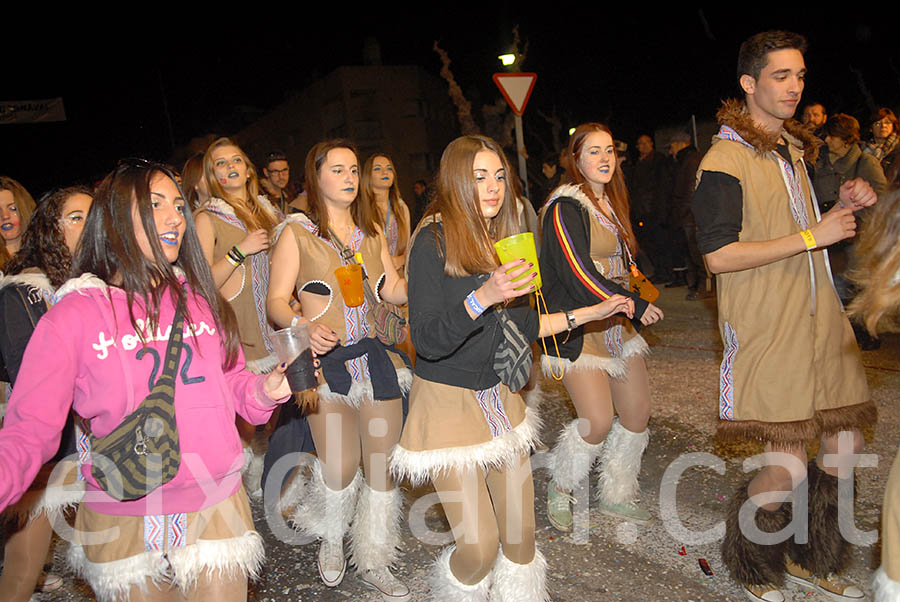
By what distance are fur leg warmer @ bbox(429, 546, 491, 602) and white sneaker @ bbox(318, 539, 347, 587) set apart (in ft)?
3.12

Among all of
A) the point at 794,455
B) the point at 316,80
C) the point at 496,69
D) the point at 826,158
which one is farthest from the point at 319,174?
the point at 316,80

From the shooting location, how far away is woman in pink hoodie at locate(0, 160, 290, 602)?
2020 mm

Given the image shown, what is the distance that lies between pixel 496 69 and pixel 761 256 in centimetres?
1972

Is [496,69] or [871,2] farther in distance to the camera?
[496,69]

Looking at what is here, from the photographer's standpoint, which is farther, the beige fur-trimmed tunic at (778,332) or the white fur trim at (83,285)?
the beige fur-trimmed tunic at (778,332)

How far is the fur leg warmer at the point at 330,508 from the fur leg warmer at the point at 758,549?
192cm

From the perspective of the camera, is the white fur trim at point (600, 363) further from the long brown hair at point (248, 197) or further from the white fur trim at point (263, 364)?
the long brown hair at point (248, 197)

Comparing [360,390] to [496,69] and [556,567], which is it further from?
[496,69]

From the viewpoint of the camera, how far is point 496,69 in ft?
70.1

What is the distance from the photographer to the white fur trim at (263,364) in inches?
180

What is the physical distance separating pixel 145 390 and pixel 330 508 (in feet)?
6.12

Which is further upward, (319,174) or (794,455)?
(319,174)

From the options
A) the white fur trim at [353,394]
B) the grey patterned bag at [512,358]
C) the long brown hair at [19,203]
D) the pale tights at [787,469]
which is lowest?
the pale tights at [787,469]

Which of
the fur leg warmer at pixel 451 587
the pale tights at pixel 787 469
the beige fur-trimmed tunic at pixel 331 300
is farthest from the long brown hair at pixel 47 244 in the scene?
the pale tights at pixel 787 469
